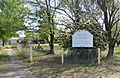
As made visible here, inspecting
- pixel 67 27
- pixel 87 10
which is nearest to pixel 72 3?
pixel 87 10

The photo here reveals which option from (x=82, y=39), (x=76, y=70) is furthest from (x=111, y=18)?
(x=76, y=70)

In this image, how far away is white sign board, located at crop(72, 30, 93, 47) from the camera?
14156mm

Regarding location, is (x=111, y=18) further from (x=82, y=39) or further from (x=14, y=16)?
(x=14, y=16)

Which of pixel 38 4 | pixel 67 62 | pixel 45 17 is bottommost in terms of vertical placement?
pixel 67 62

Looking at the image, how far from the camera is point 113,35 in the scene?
1661 cm

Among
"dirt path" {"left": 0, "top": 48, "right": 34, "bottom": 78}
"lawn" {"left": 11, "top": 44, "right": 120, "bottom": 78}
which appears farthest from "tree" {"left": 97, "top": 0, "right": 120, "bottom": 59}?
"dirt path" {"left": 0, "top": 48, "right": 34, "bottom": 78}

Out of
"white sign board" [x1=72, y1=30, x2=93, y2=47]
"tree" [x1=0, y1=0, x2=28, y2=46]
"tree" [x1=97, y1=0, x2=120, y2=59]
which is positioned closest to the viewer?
"white sign board" [x1=72, y1=30, x2=93, y2=47]

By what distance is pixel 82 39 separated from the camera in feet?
46.9

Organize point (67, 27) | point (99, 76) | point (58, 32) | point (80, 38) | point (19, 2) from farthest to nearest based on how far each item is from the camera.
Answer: point (19, 2)
point (58, 32)
point (67, 27)
point (80, 38)
point (99, 76)

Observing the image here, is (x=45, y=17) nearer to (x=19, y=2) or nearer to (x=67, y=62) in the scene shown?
(x=19, y=2)

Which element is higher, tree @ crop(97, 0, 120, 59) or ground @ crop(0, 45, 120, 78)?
tree @ crop(97, 0, 120, 59)

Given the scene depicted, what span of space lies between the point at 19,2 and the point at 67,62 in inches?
337

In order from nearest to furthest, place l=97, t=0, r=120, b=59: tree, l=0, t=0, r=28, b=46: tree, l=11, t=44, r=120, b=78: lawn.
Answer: l=11, t=44, r=120, b=78: lawn → l=97, t=0, r=120, b=59: tree → l=0, t=0, r=28, b=46: tree

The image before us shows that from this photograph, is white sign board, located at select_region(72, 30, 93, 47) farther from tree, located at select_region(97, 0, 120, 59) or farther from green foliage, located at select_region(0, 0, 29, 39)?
green foliage, located at select_region(0, 0, 29, 39)
